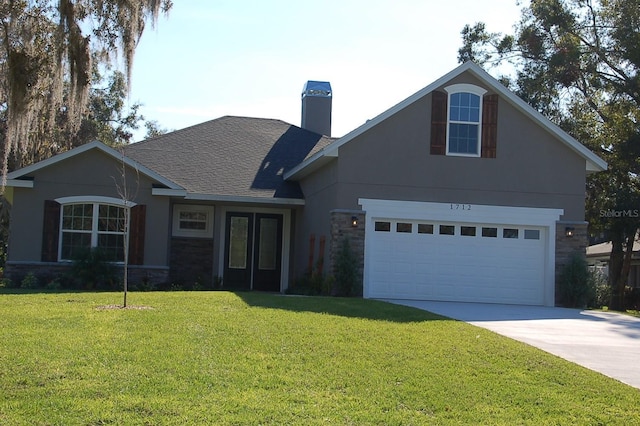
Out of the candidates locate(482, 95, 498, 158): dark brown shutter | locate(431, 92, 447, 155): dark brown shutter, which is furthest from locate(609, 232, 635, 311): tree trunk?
locate(431, 92, 447, 155): dark brown shutter

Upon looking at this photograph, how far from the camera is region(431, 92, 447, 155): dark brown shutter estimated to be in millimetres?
18078

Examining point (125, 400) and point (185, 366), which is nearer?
point (125, 400)

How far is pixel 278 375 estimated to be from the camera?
25.4 ft

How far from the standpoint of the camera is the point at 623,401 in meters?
7.58

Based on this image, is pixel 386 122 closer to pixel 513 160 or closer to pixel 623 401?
pixel 513 160

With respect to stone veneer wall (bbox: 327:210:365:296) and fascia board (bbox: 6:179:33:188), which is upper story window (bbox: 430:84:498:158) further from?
fascia board (bbox: 6:179:33:188)

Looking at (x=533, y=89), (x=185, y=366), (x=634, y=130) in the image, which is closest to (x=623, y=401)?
(x=185, y=366)

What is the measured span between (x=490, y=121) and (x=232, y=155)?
7938 mm

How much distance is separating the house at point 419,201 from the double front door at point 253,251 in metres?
2.25

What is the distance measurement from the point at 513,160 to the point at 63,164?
36.0 ft

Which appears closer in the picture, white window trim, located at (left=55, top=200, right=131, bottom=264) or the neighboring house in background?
white window trim, located at (left=55, top=200, right=131, bottom=264)

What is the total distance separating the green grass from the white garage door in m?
6.53

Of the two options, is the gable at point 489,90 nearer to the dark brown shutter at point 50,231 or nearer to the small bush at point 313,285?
the small bush at point 313,285

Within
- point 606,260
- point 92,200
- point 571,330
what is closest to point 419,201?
point 571,330
